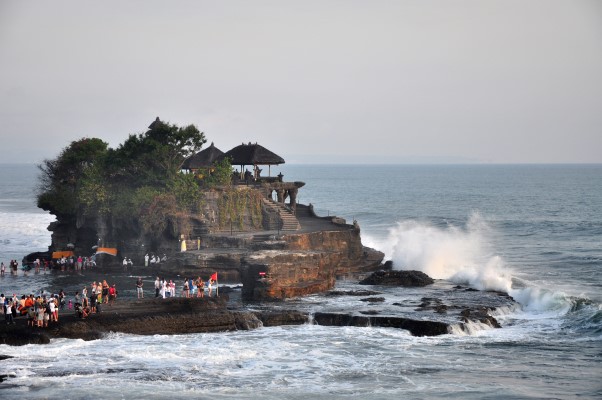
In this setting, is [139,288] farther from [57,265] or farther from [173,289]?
[57,265]

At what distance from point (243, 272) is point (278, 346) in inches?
404

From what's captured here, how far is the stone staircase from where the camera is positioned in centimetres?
5681

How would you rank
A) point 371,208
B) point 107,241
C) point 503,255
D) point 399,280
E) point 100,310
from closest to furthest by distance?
point 100,310 → point 399,280 → point 107,241 → point 503,255 → point 371,208

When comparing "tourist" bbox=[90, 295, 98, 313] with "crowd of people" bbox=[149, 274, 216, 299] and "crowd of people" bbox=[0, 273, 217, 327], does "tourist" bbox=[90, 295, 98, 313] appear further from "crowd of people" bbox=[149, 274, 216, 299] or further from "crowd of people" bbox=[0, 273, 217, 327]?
"crowd of people" bbox=[149, 274, 216, 299]

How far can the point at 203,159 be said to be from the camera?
2448 inches

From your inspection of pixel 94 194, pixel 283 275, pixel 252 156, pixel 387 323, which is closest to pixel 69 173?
pixel 94 194

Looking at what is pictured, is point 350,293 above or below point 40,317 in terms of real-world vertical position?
below

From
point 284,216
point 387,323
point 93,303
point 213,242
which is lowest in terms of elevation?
point 387,323

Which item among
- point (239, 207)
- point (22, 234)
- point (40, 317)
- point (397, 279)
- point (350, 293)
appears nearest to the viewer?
point (40, 317)

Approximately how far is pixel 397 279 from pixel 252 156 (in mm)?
15959

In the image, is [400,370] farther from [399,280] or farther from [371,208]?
[371,208]

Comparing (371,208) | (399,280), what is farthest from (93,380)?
(371,208)

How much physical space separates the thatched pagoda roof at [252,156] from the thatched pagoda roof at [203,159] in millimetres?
901

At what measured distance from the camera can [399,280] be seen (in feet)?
165
